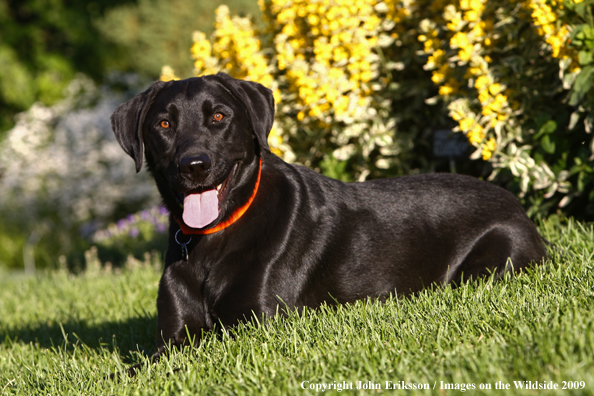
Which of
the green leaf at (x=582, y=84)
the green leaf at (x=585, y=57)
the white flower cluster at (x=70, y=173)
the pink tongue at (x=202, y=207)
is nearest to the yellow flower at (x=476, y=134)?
the green leaf at (x=582, y=84)

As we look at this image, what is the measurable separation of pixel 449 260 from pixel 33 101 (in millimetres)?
13840

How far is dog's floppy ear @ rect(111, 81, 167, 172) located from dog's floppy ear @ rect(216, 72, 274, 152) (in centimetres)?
40

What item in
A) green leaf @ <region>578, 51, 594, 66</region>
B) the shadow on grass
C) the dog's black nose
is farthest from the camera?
green leaf @ <region>578, 51, 594, 66</region>

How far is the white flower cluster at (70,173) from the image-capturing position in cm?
1131

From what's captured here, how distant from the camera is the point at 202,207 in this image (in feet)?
9.86

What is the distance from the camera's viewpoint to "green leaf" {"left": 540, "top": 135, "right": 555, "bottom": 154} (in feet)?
13.7

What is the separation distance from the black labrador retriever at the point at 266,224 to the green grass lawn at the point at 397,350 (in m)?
0.20

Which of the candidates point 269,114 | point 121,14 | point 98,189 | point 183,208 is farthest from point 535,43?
point 121,14

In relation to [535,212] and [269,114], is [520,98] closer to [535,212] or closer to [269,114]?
[535,212]

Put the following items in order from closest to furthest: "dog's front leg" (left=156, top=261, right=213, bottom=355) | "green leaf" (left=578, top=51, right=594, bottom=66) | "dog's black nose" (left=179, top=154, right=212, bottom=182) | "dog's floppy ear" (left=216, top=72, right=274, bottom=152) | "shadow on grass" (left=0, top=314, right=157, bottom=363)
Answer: "dog's black nose" (left=179, top=154, right=212, bottom=182), "dog's front leg" (left=156, top=261, right=213, bottom=355), "dog's floppy ear" (left=216, top=72, right=274, bottom=152), "shadow on grass" (left=0, top=314, right=157, bottom=363), "green leaf" (left=578, top=51, right=594, bottom=66)

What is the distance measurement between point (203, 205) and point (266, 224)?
350 millimetres

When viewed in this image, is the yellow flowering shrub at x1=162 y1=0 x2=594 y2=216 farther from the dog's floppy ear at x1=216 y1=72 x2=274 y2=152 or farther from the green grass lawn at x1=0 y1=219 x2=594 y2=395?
the dog's floppy ear at x1=216 y1=72 x2=274 y2=152

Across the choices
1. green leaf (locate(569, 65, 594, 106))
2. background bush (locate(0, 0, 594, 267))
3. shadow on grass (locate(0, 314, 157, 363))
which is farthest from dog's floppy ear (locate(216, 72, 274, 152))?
green leaf (locate(569, 65, 594, 106))

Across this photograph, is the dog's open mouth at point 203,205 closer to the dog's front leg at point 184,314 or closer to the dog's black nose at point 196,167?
the dog's black nose at point 196,167
